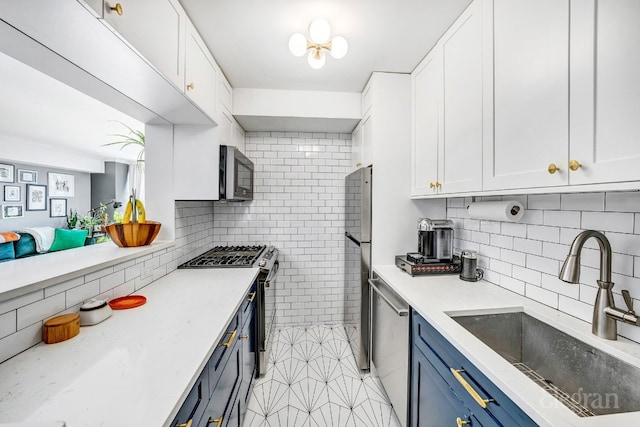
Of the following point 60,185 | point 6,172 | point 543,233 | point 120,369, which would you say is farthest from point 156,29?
point 60,185

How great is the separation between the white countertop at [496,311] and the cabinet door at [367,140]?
0.92 m

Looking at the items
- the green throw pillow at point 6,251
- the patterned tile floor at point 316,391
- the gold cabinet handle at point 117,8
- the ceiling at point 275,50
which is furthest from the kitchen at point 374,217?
the green throw pillow at point 6,251

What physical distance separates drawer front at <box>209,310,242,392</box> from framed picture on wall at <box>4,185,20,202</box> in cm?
286

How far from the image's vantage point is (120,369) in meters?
0.78

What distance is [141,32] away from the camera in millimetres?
1007

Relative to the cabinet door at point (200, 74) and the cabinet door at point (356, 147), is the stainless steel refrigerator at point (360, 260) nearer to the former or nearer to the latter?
the cabinet door at point (356, 147)

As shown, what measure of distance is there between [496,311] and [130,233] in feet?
6.75

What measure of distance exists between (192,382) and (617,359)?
4.46 feet

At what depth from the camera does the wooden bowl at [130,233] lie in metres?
1.55

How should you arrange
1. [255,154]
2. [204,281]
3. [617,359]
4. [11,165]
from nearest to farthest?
[617,359], [204,281], [11,165], [255,154]

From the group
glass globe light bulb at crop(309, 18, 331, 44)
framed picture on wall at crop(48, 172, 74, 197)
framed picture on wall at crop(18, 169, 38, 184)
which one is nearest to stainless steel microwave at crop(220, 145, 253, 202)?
glass globe light bulb at crop(309, 18, 331, 44)

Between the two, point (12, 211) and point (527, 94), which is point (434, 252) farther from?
point (12, 211)

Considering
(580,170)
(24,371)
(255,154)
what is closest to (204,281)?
(24,371)

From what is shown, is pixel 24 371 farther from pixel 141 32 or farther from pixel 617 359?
pixel 617 359
